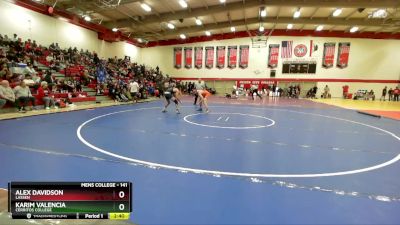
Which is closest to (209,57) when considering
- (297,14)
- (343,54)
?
(297,14)

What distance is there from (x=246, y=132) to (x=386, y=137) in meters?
3.99

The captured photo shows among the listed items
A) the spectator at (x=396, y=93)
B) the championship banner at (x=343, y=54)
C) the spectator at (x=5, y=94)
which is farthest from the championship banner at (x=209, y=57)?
the spectator at (x=5, y=94)

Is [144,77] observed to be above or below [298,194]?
above

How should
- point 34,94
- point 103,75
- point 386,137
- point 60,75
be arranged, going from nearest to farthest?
point 386,137
point 34,94
point 60,75
point 103,75

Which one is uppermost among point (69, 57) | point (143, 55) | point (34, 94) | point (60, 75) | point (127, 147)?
point (143, 55)

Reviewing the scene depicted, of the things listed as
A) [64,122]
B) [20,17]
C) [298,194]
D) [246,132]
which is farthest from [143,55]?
[298,194]

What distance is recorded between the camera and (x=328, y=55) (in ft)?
87.3

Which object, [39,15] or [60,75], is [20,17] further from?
[60,75]

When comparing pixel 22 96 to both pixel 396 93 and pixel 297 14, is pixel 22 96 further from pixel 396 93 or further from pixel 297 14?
pixel 396 93

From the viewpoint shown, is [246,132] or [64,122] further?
[64,122]

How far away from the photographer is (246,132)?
698 centimetres

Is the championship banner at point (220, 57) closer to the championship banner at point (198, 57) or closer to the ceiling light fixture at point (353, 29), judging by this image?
the championship banner at point (198, 57)
